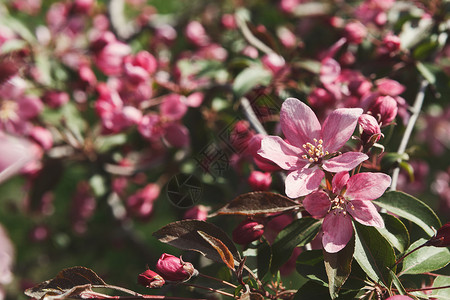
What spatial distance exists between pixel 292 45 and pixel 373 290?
3.87 ft

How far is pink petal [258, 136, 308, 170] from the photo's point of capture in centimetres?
75

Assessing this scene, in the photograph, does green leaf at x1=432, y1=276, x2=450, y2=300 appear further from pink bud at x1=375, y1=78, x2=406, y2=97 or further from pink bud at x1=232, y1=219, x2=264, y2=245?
pink bud at x1=375, y1=78, x2=406, y2=97

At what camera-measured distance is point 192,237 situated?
74 cm

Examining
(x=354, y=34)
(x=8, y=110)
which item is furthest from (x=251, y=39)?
(x=8, y=110)

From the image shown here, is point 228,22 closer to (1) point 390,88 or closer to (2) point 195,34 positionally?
(2) point 195,34

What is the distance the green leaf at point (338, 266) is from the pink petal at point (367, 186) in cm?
8

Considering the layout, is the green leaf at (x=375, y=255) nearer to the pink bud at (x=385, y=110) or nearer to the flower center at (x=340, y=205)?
the flower center at (x=340, y=205)

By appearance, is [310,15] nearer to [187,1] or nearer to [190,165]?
[190,165]

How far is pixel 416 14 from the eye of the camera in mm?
1239

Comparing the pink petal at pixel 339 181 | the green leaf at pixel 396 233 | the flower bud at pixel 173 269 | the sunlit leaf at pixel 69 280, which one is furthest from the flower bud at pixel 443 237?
the sunlit leaf at pixel 69 280

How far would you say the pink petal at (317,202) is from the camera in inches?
28.3

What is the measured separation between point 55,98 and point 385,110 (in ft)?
4.22

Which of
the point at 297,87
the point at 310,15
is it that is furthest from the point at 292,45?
the point at 297,87

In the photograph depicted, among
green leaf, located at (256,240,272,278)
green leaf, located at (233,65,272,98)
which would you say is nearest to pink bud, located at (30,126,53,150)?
green leaf, located at (233,65,272,98)
